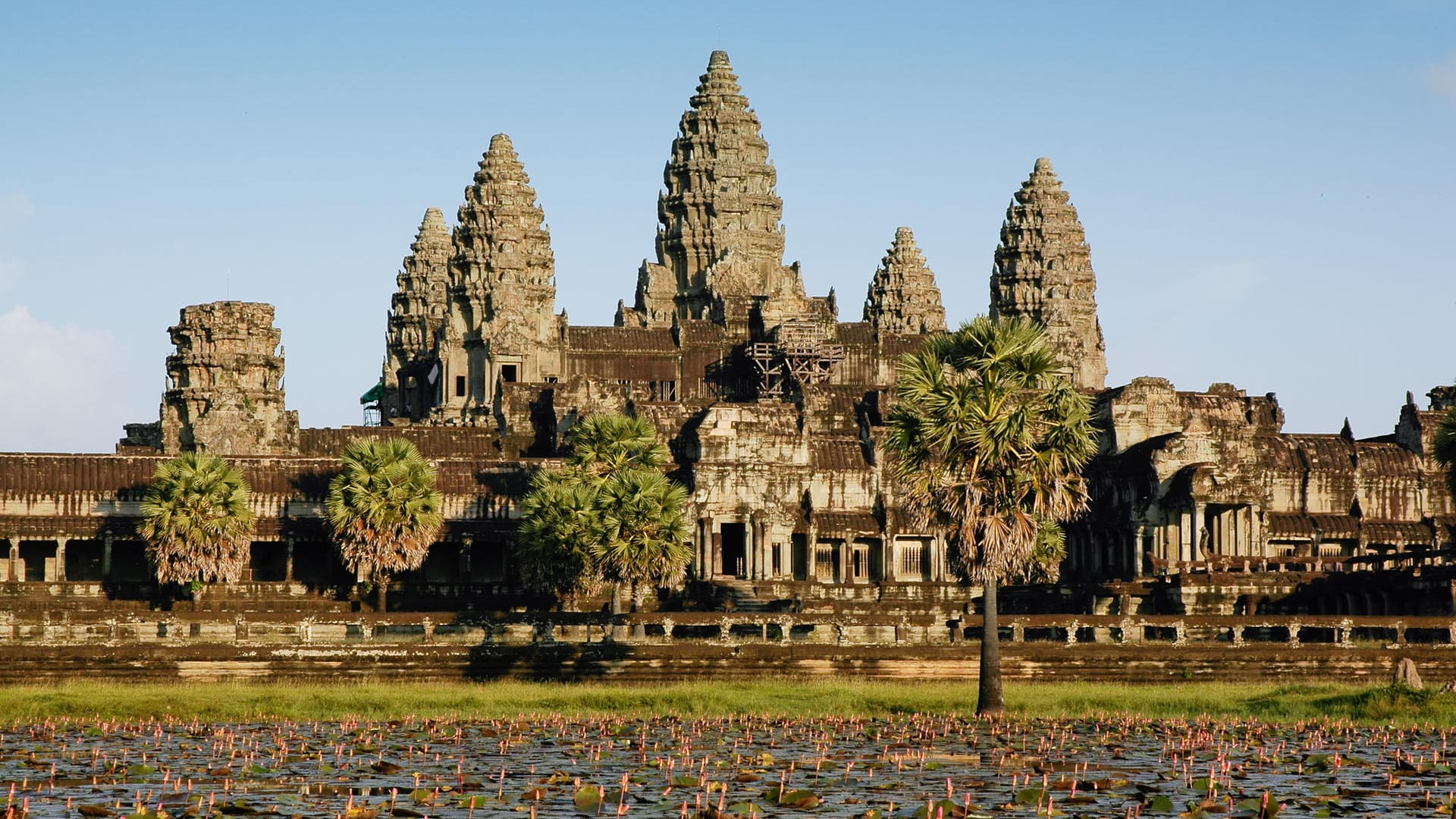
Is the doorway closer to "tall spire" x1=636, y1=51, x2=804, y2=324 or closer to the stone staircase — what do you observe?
the stone staircase

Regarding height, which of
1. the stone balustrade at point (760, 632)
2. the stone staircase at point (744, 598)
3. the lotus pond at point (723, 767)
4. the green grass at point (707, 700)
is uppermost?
the stone staircase at point (744, 598)

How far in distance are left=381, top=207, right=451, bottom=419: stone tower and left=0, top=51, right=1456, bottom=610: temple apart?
17300 mm

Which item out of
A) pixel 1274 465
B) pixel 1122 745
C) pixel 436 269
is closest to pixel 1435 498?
pixel 1274 465

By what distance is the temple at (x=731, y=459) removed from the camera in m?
93.5

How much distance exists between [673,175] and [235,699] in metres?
112

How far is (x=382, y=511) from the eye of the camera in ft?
278

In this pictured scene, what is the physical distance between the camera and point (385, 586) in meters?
84.9

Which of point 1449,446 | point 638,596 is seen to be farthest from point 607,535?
point 1449,446

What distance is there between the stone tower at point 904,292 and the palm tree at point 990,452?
119327mm

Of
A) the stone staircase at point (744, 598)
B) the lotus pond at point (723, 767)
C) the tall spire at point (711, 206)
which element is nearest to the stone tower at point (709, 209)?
the tall spire at point (711, 206)

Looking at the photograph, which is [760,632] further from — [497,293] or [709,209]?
[709,209]

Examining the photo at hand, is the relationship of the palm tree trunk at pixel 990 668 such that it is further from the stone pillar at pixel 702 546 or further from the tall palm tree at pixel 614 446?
the stone pillar at pixel 702 546

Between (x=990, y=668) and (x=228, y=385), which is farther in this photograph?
(x=228, y=385)

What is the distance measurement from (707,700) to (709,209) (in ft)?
357
